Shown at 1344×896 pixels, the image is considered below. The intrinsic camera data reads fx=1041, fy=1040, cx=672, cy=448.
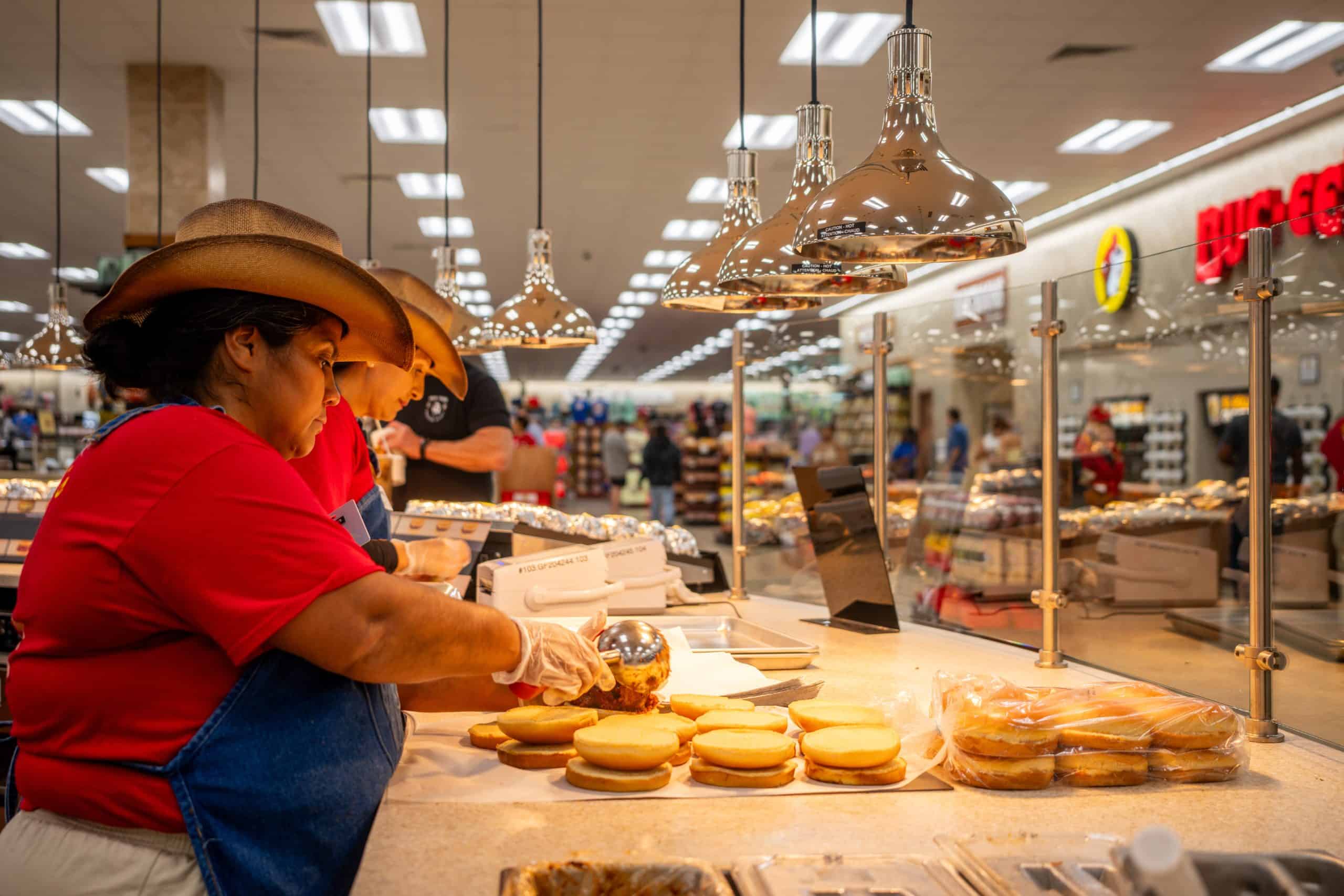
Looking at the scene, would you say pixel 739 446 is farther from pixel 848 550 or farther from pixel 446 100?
pixel 446 100

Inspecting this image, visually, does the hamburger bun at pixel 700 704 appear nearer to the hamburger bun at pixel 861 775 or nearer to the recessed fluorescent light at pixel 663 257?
the hamburger bun at pixel 861 775

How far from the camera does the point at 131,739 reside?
Result: 1334 mm

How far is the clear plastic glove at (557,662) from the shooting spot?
1.63m

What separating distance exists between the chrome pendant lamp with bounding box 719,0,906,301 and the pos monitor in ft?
2.67

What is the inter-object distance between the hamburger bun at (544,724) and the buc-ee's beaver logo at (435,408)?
137 inches

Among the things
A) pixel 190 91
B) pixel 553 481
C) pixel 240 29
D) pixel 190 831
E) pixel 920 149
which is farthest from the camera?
pixel 553 481

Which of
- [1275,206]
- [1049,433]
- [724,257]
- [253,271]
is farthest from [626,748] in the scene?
[1275,206]

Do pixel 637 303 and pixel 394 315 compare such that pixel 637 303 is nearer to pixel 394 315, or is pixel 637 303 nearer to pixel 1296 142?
pixel 1296 142

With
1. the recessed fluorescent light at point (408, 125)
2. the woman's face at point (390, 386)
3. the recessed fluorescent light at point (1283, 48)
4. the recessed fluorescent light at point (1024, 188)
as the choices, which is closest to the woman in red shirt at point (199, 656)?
the woman's face at point (390, 386)

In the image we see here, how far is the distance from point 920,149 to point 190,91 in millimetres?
7340

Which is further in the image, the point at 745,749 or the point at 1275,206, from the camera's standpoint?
the point at 1275,206

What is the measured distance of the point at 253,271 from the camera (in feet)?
4.86

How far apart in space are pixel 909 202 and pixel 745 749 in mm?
895

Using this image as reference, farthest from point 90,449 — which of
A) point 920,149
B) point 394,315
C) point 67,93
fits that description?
point 67,93
